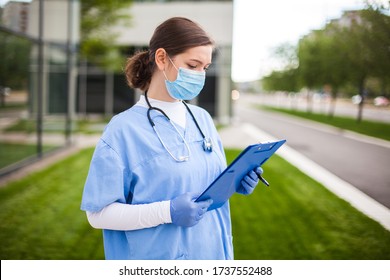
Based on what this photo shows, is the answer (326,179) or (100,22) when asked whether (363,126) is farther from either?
(100,22)

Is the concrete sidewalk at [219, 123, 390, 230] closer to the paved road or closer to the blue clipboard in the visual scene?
the paved road

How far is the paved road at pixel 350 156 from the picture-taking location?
2.88 metres

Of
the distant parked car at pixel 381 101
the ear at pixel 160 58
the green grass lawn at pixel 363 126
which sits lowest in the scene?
the green grass lawn at pixel 363 126

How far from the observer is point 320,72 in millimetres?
4043

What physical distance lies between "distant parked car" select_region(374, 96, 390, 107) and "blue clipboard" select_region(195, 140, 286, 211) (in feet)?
5.80

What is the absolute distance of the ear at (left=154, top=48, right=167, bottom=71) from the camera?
4.99 ft

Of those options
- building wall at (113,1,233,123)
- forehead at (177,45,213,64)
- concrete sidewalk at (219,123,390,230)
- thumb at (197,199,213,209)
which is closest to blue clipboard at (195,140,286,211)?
thumb at (197,199,213,209)

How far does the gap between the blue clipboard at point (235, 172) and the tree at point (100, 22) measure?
11.3 meters

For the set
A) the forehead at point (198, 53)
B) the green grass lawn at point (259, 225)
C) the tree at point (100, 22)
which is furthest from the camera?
the tree at point (100, 22)

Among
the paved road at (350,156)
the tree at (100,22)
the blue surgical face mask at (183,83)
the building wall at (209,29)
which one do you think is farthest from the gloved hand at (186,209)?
the building wall at (209,29)

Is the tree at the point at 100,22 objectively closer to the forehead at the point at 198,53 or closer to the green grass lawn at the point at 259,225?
the green grass lawn at the point at 259,225
